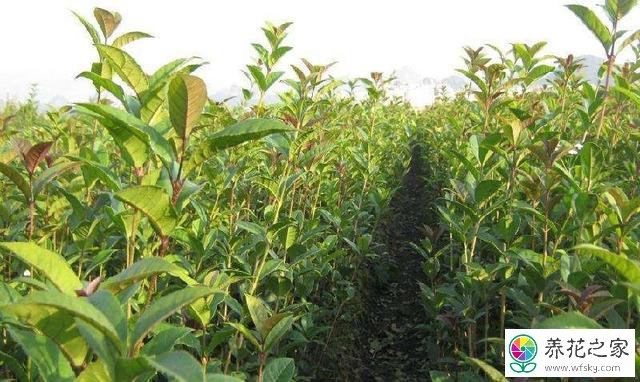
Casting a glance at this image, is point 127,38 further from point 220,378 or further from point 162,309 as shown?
point 220,378

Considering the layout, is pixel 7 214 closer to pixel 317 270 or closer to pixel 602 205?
pixel 317 270

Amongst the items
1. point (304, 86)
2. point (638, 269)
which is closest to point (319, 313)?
point (304, 86)

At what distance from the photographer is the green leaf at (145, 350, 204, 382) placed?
887 millimetres

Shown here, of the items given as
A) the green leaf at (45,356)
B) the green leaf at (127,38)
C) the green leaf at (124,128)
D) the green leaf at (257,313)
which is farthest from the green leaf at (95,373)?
the green leaf at (127,38)

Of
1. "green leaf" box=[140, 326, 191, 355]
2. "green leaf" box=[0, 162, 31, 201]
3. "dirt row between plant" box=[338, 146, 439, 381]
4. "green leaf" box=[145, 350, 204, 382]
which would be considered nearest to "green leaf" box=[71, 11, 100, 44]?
"green leaf" box=[0, 162, 31, 201]

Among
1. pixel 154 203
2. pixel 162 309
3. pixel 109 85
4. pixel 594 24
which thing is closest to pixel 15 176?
pixel 109 85

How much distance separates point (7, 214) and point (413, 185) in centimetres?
687

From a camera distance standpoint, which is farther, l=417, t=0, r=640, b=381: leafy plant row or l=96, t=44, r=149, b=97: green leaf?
l=417, t=0, r=640, b=381: leafy plant row

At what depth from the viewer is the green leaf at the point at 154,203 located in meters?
1.33

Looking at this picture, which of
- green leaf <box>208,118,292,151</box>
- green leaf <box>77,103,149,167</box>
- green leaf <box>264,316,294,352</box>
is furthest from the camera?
green leaf <box>264,316,294,352</box>

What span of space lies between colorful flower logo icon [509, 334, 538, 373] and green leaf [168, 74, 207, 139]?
1.55m

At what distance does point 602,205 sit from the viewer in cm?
212

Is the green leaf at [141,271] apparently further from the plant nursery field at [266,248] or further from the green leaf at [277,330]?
the green leaf at [277,330]

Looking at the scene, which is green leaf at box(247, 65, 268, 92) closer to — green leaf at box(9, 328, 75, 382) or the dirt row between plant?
the dirt row between plant
